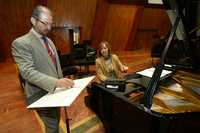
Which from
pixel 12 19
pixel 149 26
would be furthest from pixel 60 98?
pixel 149 26

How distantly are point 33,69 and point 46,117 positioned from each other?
0.53 metres

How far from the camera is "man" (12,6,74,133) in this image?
189 centimetres

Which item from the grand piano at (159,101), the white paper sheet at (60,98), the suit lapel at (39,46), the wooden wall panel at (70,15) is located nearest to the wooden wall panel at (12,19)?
the wooden wall panel at (70,15)

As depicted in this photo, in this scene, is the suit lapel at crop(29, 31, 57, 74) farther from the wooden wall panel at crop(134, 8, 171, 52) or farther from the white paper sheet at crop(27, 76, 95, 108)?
the wooden wall panel at crop(134, 8, 171, 52)

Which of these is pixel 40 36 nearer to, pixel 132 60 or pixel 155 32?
pixel 132 60

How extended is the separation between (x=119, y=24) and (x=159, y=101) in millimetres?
7110

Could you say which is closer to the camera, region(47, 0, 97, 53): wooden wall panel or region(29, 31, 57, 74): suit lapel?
region(29, 31, 57, 74): suit lapel

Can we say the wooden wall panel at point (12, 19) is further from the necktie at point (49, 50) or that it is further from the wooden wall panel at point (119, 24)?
the necktie at point (49, 50)

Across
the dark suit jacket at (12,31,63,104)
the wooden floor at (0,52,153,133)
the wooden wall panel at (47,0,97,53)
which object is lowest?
the wooden floor at (0,52,153,133)

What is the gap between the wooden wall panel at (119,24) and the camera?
8656 mm

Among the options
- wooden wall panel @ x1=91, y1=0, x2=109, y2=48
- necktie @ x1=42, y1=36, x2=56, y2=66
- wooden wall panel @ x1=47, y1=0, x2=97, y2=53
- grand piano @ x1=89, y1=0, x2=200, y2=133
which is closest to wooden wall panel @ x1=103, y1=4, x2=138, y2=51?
wooden wall panel @ x1=91, y1=0, x2=109, y2=48

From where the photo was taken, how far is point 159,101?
2.18 meters

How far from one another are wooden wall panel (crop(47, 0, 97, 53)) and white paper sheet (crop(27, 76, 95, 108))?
225 inches

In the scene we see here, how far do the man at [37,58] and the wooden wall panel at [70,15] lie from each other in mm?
5487
